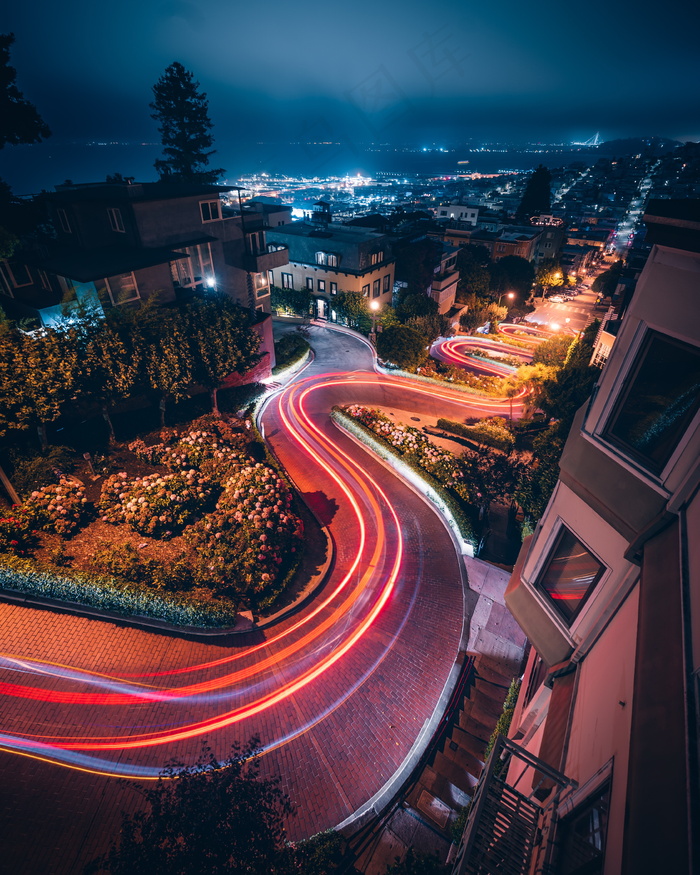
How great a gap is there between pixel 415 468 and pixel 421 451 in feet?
5.31

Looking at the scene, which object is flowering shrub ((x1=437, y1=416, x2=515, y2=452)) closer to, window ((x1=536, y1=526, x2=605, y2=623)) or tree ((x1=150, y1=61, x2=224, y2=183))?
window ((x1=536, y1=526, x2=605, y2=623))

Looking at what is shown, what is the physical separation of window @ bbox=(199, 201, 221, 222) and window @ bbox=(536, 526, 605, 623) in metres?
34.5

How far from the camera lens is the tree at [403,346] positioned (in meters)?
36.4

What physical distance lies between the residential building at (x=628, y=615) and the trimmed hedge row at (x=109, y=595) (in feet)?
37.9

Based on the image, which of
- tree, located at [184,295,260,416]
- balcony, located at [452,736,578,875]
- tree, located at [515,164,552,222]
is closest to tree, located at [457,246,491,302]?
tree, located at [184,295,260,416]

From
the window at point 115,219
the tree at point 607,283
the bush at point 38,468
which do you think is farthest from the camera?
the tree at point 607,283

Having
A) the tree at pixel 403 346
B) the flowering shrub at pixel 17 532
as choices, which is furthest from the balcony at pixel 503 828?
the tree at pixel 403 346

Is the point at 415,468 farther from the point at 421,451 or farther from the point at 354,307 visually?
the point at 354,307

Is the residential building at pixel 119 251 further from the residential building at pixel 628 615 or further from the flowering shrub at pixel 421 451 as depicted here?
the residential building at pixel 628 615

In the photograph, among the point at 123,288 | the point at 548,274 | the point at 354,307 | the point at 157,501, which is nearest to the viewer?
the point at 157,501

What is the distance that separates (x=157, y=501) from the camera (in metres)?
17.8

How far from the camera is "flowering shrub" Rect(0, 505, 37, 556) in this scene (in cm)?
1521

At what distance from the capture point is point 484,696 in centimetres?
1380

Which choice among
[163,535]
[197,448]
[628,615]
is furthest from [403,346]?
[628,615]
